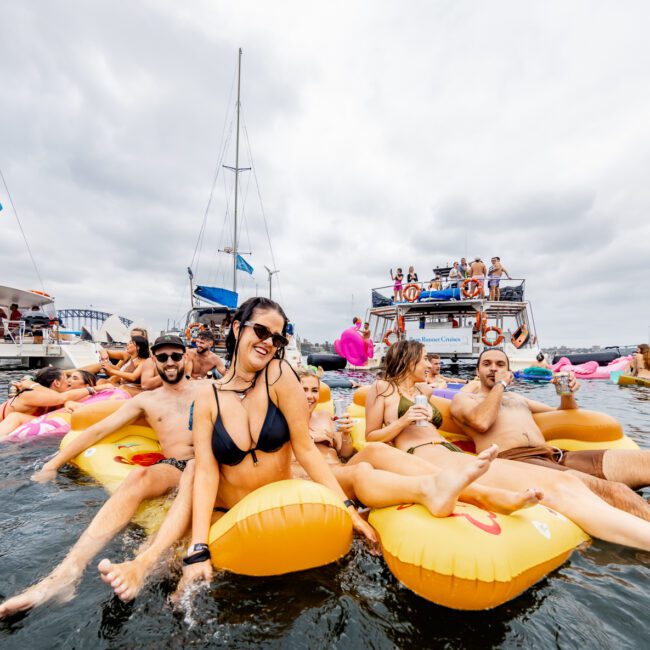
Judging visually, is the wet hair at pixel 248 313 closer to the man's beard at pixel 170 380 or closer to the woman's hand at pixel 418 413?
the woman's hand at pixel 418 413

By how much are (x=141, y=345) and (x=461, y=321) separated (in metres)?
15.6

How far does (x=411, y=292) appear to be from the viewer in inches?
725

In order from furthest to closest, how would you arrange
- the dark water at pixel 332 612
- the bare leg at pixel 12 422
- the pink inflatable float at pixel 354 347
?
the pink inflatable float at pixel 354 347 < the bare leg at pixel 12 422 < the dark water at pixel 332 612

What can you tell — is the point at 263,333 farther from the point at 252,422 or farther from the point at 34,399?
the point at 34,399

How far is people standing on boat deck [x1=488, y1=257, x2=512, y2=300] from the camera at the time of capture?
1741cm

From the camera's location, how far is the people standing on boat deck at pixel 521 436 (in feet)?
10.4

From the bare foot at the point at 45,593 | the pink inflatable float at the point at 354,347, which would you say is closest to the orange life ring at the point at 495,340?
the pink inflatable float at the point at 354,347

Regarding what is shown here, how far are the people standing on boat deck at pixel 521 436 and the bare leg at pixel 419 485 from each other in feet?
4.51

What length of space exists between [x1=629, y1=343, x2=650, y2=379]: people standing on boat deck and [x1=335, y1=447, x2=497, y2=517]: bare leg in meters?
13.7

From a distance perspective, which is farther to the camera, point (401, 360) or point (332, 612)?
point (401, 360)

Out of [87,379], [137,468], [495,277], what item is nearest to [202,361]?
[87,379]

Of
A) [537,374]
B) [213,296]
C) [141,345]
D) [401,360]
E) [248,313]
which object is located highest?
[213,296]

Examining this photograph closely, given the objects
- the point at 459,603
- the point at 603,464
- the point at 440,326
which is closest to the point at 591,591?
the point at 459,603

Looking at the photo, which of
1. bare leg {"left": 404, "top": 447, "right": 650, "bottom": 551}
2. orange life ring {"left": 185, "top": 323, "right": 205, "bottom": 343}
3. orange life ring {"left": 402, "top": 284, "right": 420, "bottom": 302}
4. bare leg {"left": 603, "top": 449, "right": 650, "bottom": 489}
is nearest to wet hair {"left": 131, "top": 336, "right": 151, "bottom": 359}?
bare leg {"left": 404, "top": 447, "right": 650, "bottom": 551}
